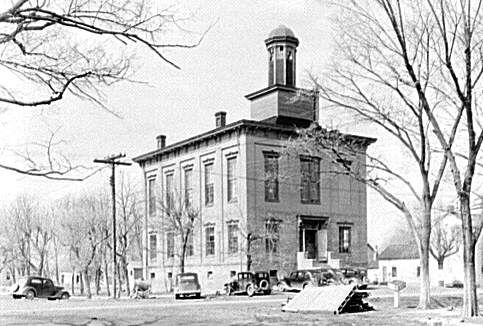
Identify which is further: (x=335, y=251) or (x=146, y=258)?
(x=146, y=258)

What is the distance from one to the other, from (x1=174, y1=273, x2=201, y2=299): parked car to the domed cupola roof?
21116mm

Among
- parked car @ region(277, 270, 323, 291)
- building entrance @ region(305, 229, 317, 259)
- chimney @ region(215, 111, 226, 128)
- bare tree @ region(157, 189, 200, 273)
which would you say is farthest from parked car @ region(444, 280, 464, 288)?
chimney @ region(215, 111, 226, 128)

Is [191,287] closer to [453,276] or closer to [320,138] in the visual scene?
[320,138]

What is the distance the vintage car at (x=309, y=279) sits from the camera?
151 ft

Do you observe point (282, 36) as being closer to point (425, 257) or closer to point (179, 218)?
point (179, 218)

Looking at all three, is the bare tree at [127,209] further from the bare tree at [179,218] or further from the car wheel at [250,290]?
the car wheel at [250,290]

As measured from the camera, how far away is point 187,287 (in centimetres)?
4506

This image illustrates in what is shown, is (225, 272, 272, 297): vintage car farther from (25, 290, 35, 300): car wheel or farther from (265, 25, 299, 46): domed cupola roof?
(265, 25, 299, 46): domed cupola roof

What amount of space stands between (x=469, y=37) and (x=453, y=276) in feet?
170

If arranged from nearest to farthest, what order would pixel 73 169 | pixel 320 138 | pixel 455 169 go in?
pixel 73 169
pixel 455 169
pixel 320 138

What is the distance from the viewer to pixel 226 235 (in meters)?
56.9

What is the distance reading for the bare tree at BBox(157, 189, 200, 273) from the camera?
58.2 meters

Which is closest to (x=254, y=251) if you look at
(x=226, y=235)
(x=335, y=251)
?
(x=226, y=235)

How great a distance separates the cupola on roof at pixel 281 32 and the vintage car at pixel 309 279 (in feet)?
63.5
